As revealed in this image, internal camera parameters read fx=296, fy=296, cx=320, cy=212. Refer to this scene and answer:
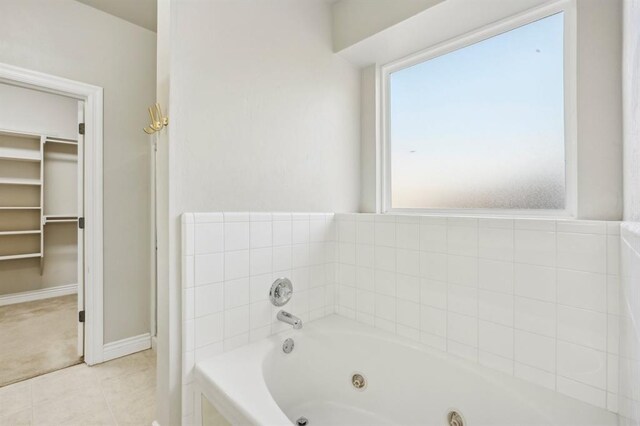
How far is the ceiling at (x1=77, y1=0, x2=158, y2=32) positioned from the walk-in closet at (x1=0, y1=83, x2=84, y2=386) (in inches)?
57.8

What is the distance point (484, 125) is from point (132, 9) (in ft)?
8.59

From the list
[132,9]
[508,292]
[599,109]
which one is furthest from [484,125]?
[132,9]

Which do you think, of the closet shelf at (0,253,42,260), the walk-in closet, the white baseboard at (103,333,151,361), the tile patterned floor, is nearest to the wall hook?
the tile patterned floor

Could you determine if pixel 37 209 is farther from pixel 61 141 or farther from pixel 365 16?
pixel 365 16

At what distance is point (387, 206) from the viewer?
2.03 metres

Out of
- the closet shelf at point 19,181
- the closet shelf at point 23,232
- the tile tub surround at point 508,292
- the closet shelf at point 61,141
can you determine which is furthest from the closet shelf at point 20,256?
the tile tub surround at point 508,292

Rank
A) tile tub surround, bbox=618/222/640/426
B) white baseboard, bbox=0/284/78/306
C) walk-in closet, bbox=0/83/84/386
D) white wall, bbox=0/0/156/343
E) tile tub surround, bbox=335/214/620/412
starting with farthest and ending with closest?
white baseboard, bbox=0/284/78/306
walk-in closet, bbox=0/83/84/386
white wall, bbox=0/0/156/343
tile tub surround, bbox=335/214/620/412
tile tub surround, bbox=618/222/640/426

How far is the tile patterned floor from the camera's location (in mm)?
1643

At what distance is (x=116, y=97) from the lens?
7.69 ft

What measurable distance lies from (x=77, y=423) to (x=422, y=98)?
8.96 ft

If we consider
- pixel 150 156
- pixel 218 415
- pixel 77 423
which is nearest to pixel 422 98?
pixel 218 415

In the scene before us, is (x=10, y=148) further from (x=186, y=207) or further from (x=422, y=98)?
(x=422, y=98)

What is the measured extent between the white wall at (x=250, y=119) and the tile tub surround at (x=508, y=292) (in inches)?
19.5

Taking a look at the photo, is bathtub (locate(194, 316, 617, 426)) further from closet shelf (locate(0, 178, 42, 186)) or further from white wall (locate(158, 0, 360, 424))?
closet shelf (locate(0, 178, 42, 186))
